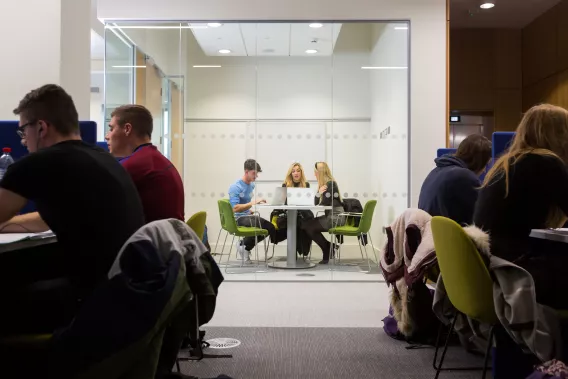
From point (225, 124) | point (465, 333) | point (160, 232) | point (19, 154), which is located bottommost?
point (465, 333)

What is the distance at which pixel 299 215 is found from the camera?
685cm

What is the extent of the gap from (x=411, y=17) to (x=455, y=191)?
3.41 metres

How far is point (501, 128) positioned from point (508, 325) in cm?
774

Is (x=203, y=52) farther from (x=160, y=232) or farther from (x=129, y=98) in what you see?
(x=160, y=232)

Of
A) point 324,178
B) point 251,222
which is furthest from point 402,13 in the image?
point 251,222

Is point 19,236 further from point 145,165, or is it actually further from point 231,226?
point 231,226

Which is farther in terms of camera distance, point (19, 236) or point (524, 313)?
point (524, 313)

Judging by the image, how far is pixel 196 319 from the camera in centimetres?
217

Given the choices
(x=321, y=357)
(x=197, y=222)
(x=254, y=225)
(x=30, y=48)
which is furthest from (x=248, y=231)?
(x=197, y=222)

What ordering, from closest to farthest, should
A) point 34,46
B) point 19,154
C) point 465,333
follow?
point 465,333, point 19,154, point 34,46

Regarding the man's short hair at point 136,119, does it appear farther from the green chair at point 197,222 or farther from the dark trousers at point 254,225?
the dark trousers at point 254,225

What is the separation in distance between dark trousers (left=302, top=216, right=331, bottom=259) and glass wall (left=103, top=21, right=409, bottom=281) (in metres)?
0.03

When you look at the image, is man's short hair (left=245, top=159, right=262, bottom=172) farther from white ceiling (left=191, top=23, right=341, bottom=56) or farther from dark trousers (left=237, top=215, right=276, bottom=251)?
white ceiling (left=191, top=23, right=341, bottom=56)

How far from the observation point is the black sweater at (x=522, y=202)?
2191 mm
